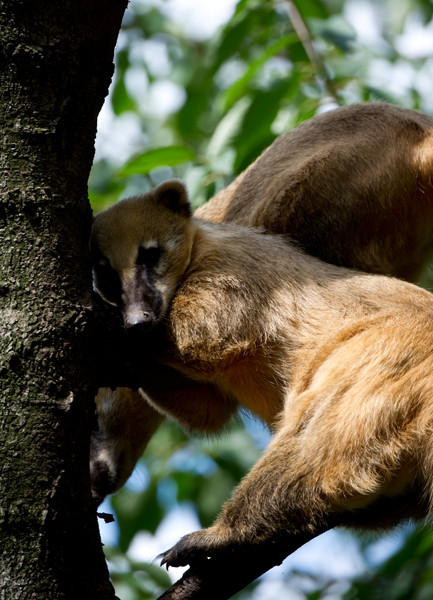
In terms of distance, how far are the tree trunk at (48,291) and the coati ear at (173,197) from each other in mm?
1636

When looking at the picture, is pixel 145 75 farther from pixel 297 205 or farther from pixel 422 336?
pixel 422 336

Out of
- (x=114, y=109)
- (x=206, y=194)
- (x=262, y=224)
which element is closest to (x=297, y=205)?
(x=262, y=224)

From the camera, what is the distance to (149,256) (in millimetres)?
4945

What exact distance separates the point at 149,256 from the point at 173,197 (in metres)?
0.59

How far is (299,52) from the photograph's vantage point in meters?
6.61

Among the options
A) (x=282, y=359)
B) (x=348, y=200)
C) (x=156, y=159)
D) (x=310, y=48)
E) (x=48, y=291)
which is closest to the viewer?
(x=48, y=291)

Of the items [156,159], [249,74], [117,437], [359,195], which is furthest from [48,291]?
[249,74]

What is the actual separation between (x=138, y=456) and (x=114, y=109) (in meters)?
4.37

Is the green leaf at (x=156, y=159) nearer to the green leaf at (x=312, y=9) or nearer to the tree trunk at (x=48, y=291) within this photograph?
the green leaf at (x=312, y=9)

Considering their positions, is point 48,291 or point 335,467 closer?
point 48,291

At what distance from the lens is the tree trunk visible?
10.4ft

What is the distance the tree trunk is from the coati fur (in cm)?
142

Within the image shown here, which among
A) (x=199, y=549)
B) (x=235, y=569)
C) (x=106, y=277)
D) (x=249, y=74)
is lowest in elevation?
(x=235, y=569)

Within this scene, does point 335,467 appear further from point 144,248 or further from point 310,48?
point 310,48
